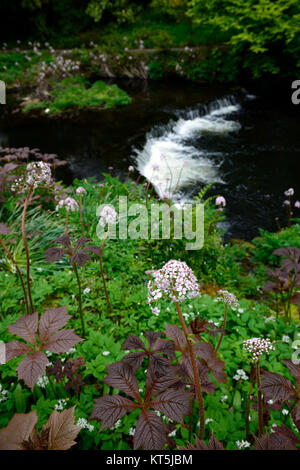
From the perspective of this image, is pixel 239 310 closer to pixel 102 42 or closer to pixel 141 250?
pixel 141 250

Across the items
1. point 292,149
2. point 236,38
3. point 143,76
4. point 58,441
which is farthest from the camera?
point 143,76

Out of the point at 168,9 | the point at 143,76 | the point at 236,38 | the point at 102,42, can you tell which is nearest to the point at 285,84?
the point at 236,38

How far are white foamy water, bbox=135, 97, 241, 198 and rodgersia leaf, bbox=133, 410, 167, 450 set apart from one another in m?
4.72

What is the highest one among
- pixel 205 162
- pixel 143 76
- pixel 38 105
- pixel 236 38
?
pixel 143 76

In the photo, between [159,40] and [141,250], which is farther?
[159,40]

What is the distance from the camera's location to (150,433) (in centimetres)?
129

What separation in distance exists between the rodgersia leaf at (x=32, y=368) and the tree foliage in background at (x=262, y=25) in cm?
1037

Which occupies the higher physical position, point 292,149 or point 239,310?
point 292,149

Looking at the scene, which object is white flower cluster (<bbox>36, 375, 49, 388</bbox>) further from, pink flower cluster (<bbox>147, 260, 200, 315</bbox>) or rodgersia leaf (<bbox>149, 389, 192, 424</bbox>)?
pink flower cluster (<bbox>147, 260, 200, 315</bbox>)

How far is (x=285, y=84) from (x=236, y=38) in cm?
307

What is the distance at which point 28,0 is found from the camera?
620 inches

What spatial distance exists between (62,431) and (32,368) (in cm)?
39

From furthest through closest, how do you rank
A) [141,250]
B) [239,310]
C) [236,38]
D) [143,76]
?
[143,76], [236,38], [141,250], [239,310]

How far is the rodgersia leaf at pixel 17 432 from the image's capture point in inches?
40.8
